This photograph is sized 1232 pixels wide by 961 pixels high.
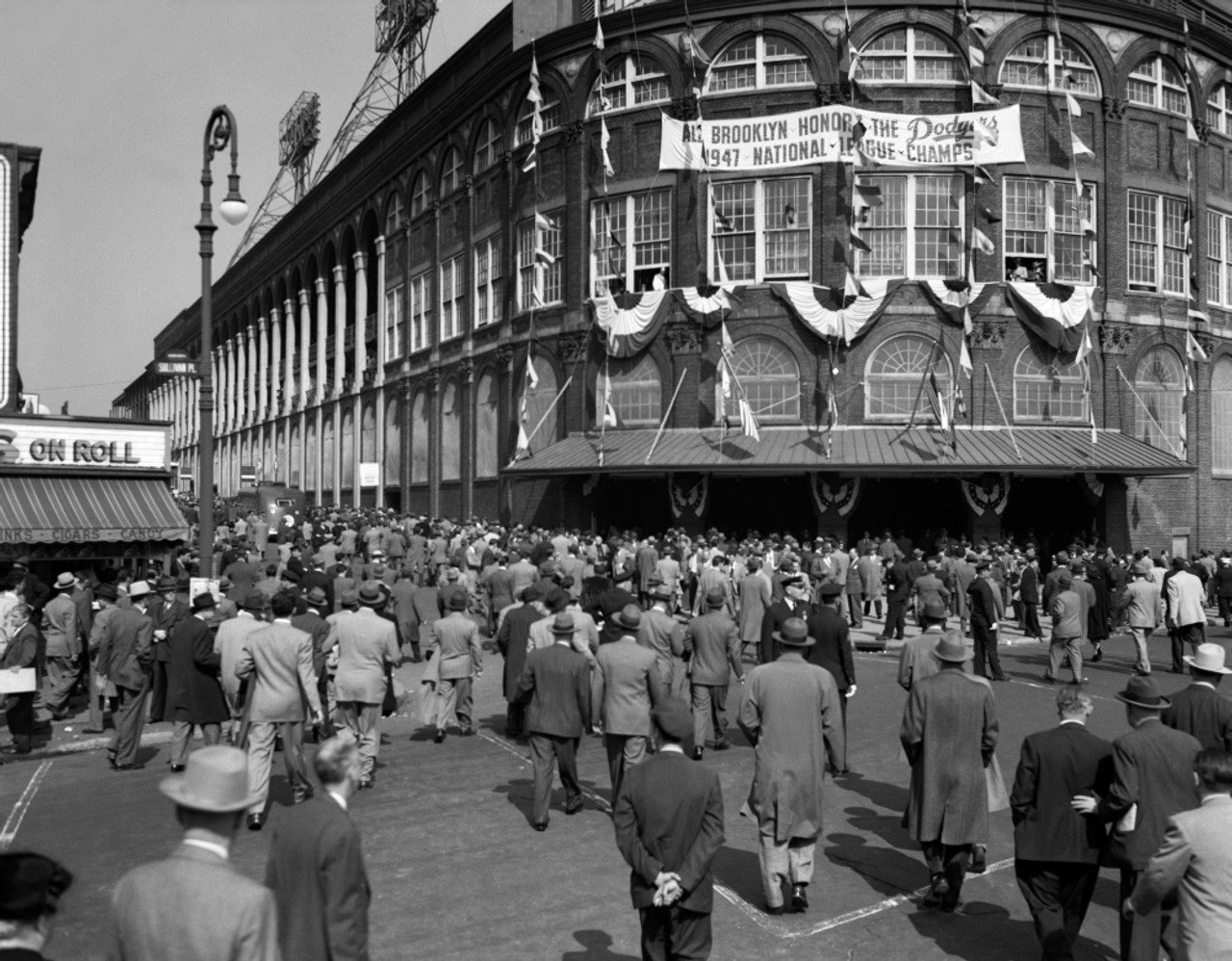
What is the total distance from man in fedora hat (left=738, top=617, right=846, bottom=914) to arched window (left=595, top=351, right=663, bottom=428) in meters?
26.5

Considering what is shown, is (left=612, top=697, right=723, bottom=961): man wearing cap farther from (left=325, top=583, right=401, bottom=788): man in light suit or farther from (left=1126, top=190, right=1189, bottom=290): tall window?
(left=1126, top=190, right=1189, bottom=290): tall window

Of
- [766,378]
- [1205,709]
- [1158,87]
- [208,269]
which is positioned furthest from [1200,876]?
[1158,87]

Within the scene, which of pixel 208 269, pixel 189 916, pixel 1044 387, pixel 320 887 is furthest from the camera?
pixel 1044 387

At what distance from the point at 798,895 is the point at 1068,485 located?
28263mm

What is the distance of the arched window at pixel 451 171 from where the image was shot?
4412 cm

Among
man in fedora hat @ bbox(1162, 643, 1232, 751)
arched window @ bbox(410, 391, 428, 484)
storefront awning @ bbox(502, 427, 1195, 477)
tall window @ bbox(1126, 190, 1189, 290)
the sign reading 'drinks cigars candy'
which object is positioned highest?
the sign reading 'drinks cigars candy'

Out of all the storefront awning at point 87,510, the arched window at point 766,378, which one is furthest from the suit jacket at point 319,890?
the arched window at point 766,378

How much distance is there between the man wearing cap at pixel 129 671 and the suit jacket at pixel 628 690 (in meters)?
5.48

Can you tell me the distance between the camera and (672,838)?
18.5 ft

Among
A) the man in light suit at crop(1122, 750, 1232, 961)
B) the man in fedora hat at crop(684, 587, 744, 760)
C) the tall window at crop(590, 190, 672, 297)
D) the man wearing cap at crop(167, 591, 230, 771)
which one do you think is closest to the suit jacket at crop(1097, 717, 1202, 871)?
the man in light suit at crop(1122, 750, 1232, 961)

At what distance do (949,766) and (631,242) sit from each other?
28.7m

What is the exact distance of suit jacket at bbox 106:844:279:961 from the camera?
369 centimetres

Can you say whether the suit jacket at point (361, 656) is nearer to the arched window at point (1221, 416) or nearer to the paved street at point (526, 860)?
the paved street at point (526, 860)

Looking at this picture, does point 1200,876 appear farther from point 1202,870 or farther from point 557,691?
point 557,691
